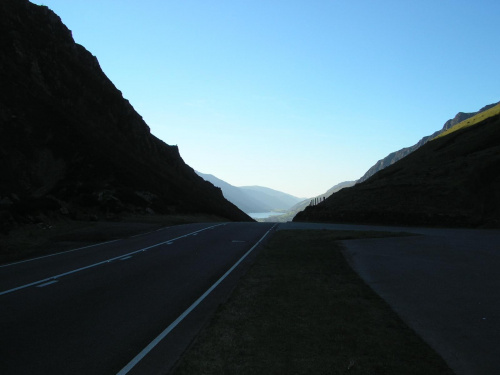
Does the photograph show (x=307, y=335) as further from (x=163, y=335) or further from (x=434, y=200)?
(x=434, y=200)

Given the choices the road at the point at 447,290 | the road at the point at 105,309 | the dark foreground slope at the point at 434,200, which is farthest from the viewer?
the dark foreground slope at the point at 434,200

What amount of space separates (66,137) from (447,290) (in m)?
45.8

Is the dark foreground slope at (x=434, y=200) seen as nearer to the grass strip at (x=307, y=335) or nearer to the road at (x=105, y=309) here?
the road at (x=105, y=309)

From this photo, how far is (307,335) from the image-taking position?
20.2 feet

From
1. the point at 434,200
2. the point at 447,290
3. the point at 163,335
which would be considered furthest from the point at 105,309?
the point at 434,200

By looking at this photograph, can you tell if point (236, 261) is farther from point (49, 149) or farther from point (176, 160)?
point (176, 160)

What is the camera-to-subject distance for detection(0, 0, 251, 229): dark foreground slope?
123 feet

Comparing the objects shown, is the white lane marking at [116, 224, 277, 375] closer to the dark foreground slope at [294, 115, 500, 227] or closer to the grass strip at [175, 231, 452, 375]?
the grass strip at [175, 231, 452, 375]

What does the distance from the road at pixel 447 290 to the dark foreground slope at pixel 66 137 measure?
19184 mm

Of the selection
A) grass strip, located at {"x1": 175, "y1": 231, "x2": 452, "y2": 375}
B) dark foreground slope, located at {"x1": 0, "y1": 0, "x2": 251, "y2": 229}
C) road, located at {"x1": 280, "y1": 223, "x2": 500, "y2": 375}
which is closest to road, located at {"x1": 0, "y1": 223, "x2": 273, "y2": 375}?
grass strip, located at {"x1": 175, "y1": 231, "x2": 452, "y2": 375}

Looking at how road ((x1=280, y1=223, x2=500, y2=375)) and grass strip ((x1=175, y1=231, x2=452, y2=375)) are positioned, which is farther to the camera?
road ((x1=280, y1=223, x2=500, y2=375))

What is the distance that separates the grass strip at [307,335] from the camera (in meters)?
5.08

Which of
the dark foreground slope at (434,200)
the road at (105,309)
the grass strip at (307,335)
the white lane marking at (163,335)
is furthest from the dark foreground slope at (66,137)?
the grass strip at (307,335)

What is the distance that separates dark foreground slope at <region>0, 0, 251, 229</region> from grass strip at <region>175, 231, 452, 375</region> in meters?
19.2
